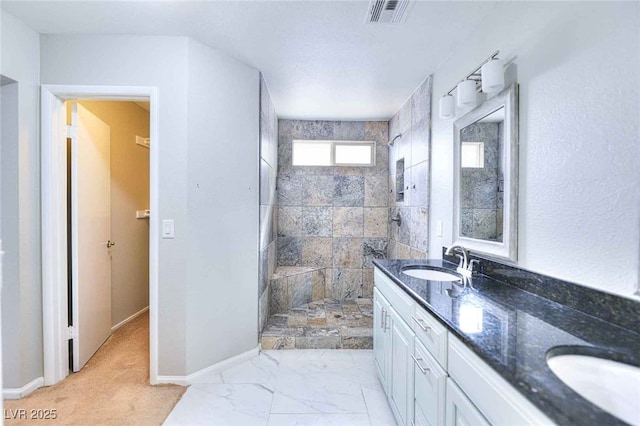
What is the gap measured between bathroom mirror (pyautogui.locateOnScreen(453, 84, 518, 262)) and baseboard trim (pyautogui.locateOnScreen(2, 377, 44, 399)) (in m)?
3.01

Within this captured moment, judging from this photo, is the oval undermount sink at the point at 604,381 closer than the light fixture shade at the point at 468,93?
Yes

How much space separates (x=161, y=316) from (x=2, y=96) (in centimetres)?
174

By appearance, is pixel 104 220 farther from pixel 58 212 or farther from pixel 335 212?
pixel 335 212

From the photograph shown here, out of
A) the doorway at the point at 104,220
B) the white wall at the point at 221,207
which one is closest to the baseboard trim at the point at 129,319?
the doorway at the point at 104,220

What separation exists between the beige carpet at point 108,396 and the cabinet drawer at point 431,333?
1.60 meters

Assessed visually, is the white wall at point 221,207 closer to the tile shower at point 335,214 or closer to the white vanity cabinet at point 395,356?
the white vanity cabinet at point 395,356

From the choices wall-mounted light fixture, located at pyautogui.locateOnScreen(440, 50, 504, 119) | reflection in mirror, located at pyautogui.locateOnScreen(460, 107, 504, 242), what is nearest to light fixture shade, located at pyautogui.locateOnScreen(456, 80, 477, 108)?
wall-mounted light fixture, located at pyautogui.locateOnScreen(440, 50, 504, 119)

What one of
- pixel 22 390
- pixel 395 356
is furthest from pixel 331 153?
pixel 22 390

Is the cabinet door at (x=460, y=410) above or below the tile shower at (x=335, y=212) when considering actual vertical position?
below

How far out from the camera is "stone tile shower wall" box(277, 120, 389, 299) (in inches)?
143

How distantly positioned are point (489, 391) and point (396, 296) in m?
0.81

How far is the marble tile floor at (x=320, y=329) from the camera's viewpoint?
2504 millimetres

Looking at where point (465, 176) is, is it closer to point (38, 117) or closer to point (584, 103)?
point (584, 103)

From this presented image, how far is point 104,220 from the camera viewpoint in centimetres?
244
